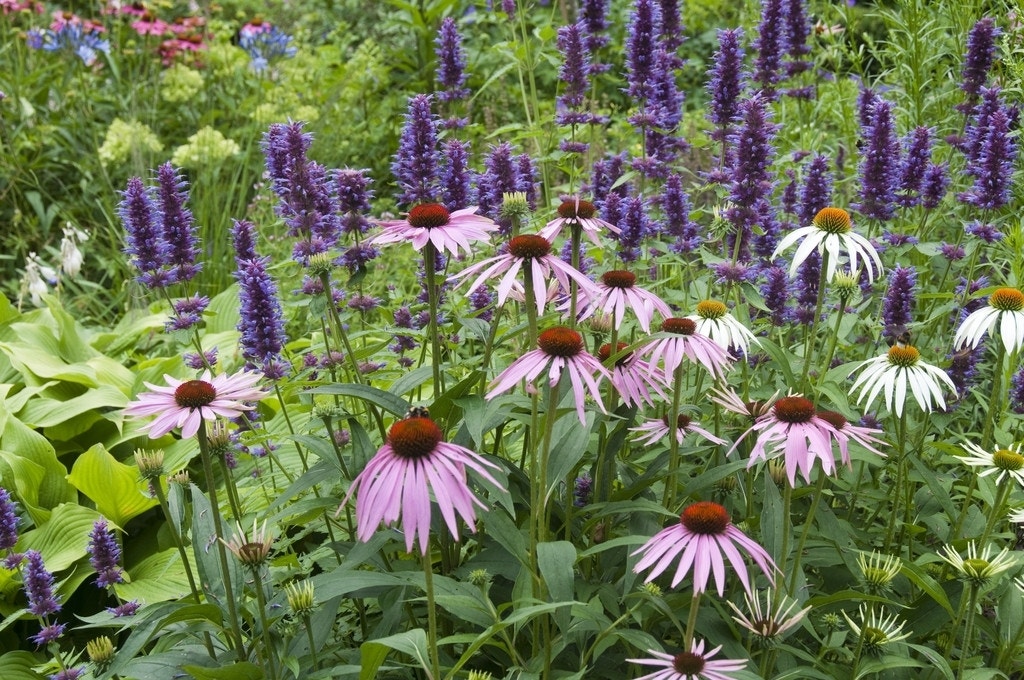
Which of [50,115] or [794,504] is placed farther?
[50,115]

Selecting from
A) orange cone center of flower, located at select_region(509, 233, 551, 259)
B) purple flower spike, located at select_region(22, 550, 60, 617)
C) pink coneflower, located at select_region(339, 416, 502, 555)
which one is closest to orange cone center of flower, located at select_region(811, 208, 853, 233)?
orange cone center of flower, located at select_region(509, 233, 551, 259)

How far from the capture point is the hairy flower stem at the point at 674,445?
1.79 m

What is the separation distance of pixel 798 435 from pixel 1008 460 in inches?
21.7

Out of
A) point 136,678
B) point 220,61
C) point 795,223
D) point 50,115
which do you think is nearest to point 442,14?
point 220,61

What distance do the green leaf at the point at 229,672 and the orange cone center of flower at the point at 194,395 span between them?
18.3 inches

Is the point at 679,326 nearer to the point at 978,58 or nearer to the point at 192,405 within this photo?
the point at 192,405

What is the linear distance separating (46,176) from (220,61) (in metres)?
1.55

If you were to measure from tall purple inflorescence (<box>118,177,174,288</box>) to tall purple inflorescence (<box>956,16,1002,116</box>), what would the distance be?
2.47m

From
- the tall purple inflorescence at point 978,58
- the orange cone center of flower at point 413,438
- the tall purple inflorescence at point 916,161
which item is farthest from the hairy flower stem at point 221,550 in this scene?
the tall purple inflorescence at point 978,58

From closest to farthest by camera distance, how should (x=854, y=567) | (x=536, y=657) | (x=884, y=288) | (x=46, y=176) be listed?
1. (x=536, y=657)
2. (x=854, y=567)
3. (x=884, y=288)
4. (x=46, y=176)

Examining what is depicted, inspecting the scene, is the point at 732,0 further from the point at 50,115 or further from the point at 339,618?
the point at 339,618

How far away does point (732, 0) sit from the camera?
24.0ft

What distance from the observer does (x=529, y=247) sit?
1.63 meters

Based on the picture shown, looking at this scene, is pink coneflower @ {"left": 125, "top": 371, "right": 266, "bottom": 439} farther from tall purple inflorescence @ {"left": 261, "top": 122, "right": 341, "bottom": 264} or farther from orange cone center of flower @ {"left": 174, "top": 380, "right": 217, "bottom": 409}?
tall purple inflorescence @ {"left": 261, "top": 122, "right": 341, "bottom": 264}
